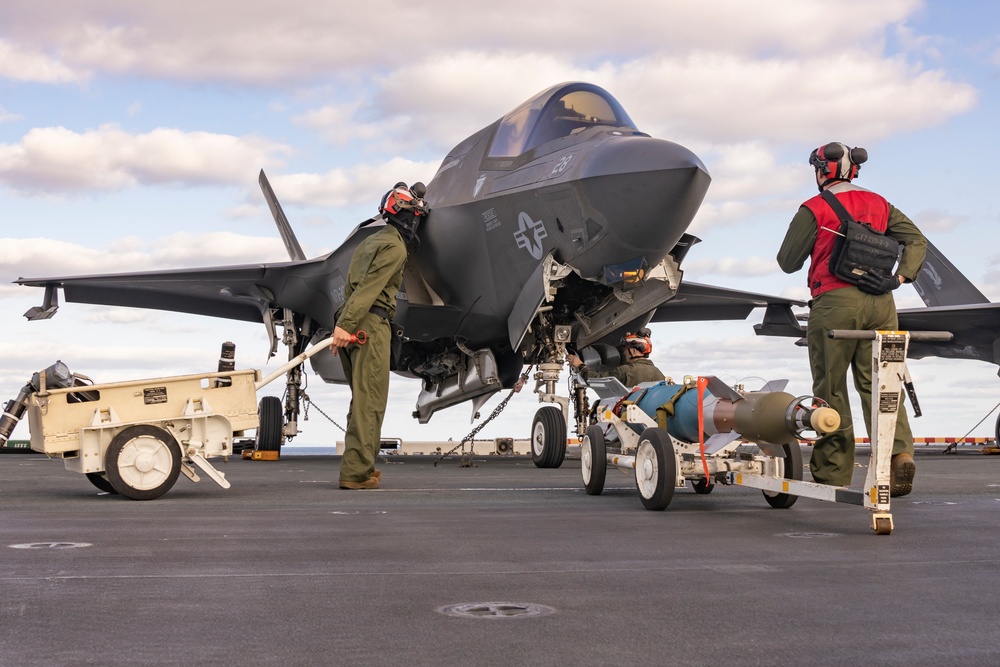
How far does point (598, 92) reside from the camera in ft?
39.1

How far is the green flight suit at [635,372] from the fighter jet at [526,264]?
32 cm

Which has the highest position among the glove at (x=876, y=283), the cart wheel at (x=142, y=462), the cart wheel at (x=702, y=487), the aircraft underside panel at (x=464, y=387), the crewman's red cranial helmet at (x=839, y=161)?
the crewman's red cranial helmet at (x=839, y=161)

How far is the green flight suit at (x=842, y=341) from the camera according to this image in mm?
7086

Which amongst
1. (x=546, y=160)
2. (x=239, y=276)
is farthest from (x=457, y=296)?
(x=239, y=276)

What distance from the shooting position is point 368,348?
903cm

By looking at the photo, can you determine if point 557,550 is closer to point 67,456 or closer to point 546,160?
point 67,456

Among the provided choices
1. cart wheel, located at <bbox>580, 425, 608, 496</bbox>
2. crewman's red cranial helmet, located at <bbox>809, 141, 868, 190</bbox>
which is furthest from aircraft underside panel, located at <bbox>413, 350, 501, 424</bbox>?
crewman's red cranial helmet, located at <bbox>809, 141, 868, 190</bbox>

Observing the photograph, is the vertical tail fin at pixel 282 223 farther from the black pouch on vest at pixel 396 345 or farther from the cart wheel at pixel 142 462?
the cart wheel at pixel 142 462

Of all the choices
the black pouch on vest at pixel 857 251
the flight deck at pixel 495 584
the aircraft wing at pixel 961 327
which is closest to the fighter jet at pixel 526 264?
the black pouch on vest at pixel 857 251

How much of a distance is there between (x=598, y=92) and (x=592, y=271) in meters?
2.32

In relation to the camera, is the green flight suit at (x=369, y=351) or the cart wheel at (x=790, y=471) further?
the green flight suit at (x=369, y=351)

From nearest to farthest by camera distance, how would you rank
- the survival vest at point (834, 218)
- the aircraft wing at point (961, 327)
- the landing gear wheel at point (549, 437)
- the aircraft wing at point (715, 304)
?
1. the survival vest at point (834, 218)
2. the landing gear wheel at point (549, 437)
3. the aircraft wing at point (715, 304)
4. the aircraft wing at point (961, 327)

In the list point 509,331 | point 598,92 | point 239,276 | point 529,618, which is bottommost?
point 529,618

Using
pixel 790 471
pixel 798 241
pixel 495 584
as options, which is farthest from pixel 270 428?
pixel 495 584
